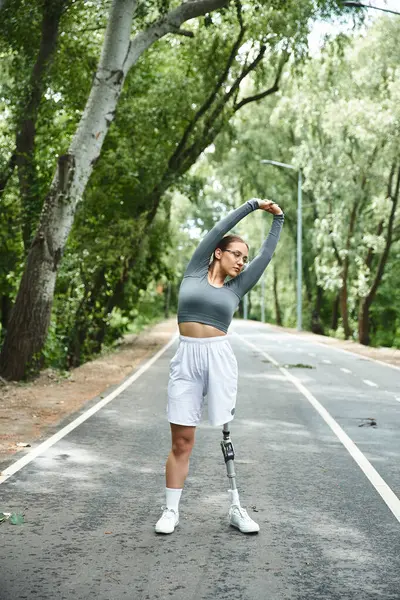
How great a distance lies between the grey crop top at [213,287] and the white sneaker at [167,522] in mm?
1220

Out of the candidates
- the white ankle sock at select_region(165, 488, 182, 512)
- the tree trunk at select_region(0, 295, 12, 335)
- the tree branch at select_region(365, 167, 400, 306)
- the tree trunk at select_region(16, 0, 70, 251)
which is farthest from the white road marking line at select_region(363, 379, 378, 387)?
the tree branch at select_region(365, 167, 400, 306)

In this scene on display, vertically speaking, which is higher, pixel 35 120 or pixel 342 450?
pixel 35 120

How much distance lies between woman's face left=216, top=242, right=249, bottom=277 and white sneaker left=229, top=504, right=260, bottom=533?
155 cm

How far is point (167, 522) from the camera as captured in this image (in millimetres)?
5723

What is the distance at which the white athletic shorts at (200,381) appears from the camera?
5.62m

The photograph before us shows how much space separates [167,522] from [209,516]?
0.66 m

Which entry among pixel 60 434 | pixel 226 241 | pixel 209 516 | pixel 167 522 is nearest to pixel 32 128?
pixel 60 434

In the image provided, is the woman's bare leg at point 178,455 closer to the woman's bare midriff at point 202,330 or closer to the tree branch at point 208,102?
the woman's bare midriff at point 202,330

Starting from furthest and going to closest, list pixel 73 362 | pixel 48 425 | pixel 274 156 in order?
pixel 274 156 → pixel 73 362 → pixel 48 425

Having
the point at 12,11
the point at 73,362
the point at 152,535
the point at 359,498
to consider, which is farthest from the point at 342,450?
the point at 73,362

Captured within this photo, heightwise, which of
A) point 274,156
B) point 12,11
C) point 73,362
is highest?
point 274,156

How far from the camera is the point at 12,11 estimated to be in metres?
16.1

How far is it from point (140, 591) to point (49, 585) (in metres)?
0.48

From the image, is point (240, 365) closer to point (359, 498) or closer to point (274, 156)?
point (359, 498)
